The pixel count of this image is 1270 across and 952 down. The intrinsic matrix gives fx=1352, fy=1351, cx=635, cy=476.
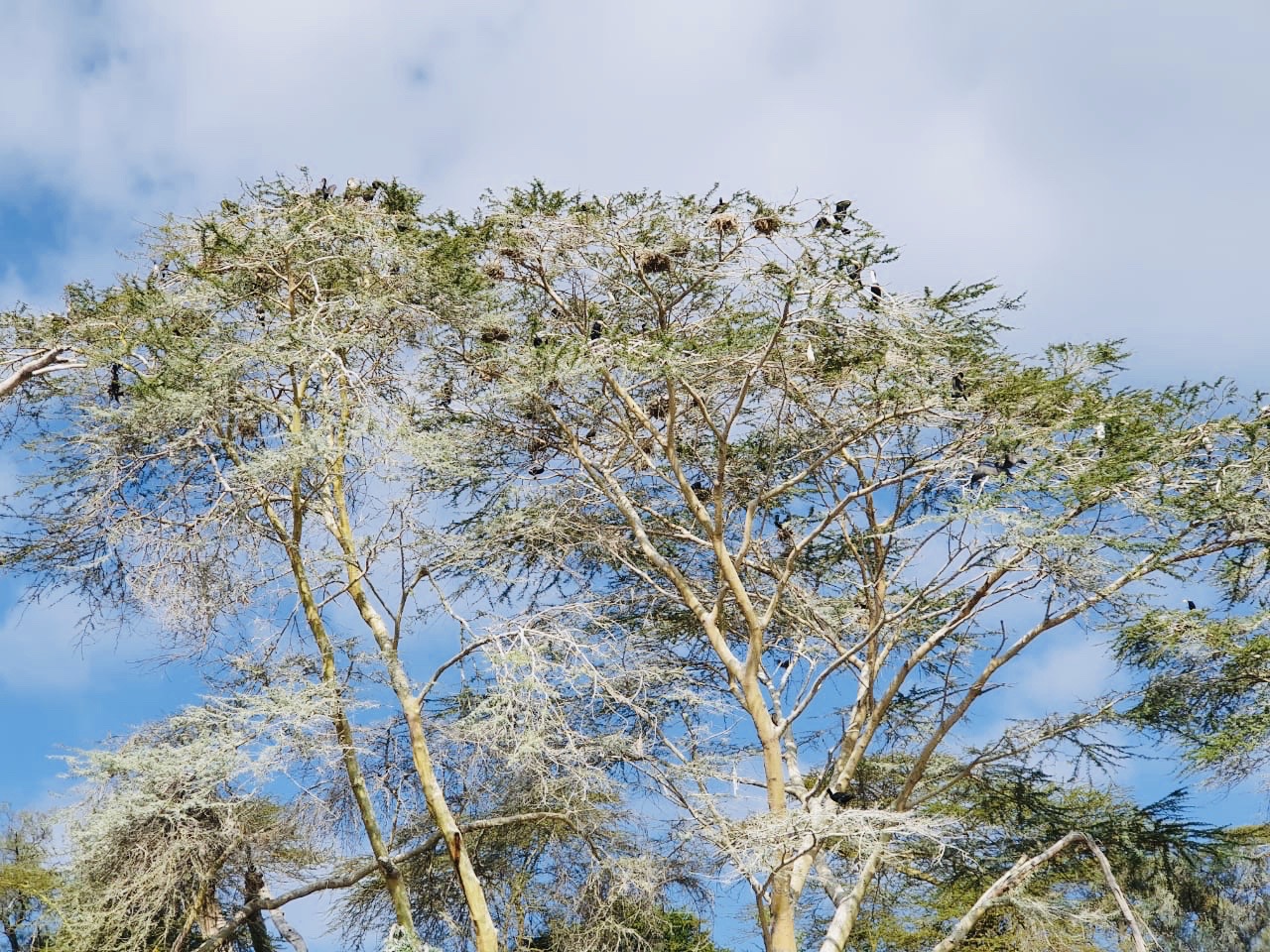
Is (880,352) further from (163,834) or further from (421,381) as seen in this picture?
(163,834)

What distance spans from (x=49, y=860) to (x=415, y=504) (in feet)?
14.4

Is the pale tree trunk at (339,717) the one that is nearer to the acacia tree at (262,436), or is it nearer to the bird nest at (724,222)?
the acacia tree at (262,436)

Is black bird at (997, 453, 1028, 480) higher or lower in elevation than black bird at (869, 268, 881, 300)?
lower

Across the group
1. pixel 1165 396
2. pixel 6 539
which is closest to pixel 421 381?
pixel 6 539

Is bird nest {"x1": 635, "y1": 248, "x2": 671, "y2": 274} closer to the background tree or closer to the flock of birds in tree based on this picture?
the flock of birds in tree

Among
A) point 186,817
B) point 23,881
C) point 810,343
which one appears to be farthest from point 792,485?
point 23,881

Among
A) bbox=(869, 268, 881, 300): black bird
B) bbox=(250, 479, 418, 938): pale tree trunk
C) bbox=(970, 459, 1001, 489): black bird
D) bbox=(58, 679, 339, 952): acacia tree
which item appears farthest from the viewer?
bbox=(970, 459, 1001, 489): black bird

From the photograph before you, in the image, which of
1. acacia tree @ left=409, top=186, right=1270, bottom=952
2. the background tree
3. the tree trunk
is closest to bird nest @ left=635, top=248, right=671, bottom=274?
acacia tree @ left=409, top=186, right=1270, bottom=952

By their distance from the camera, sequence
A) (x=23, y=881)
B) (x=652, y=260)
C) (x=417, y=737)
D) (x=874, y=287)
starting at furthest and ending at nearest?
(x=23, y=881) < (x=652, y=260) < (x=874, y=287) < (x=417, y=737)

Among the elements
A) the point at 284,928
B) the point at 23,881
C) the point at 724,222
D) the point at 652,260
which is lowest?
the point at 284,928

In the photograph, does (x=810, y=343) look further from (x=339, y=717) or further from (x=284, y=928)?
(x=284, y=928)

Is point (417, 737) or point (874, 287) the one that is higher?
Answer: point (874, 287)

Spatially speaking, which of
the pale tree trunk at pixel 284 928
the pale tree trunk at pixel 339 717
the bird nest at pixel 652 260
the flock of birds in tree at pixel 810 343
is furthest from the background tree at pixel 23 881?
the bird nest at pixel 652 260

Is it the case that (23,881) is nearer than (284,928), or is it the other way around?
(284,928)
